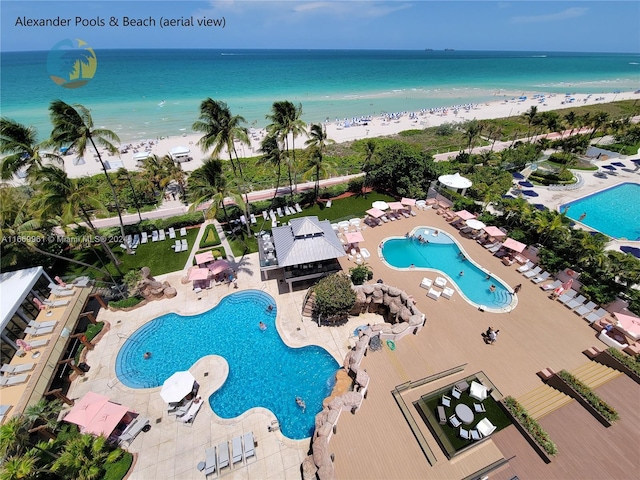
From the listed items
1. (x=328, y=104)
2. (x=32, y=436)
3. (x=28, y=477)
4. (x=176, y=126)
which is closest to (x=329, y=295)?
(x=28, y=477)

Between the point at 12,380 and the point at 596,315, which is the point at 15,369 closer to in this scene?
the point at 12,380

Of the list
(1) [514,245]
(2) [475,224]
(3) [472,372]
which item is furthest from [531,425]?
(2) [475,224]

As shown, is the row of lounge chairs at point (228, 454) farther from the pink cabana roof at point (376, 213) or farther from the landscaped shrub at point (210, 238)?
the pink cabana roof at point (376, 213)

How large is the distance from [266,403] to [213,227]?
2088 centimetres

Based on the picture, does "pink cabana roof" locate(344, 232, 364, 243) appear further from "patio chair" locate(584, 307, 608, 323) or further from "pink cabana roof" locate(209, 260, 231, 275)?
"patio chair" locate(584, 307, 608, 323)

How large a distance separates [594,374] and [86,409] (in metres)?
28.8

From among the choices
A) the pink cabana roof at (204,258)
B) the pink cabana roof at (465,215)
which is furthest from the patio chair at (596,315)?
the pink cabana roof at (204,258)

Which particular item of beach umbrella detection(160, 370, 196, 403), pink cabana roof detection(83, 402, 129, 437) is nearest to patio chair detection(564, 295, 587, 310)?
beach umbrella detection(160, 370, 196, 403)

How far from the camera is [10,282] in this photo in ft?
65.7

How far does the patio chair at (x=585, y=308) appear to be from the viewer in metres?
20.1

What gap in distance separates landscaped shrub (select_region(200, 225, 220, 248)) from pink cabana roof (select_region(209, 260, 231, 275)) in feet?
15.0

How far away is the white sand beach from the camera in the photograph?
52.5 m

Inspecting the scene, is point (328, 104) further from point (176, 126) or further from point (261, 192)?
point (261, 192)

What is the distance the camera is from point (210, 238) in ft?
98.1
